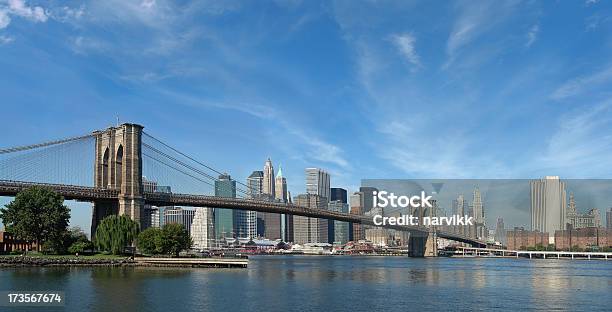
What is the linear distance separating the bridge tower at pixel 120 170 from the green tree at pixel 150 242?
6.92m

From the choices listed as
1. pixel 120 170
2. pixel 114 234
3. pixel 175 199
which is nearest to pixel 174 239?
pixel 114 234

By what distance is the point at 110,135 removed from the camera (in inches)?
3605

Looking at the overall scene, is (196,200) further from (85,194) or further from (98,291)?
(98,291)

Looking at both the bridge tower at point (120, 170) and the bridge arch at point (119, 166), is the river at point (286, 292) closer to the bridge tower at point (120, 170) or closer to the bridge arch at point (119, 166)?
the bridge tower at point (120, 170)

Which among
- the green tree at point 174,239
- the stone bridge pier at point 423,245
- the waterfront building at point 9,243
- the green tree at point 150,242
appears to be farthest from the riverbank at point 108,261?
the stone bridge pier at point 423,245

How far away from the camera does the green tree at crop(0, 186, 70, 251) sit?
7469 centimetres

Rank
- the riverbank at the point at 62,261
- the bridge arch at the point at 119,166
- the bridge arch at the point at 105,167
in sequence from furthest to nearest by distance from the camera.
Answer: the bridge arch at the point at 105,167 < the bridge arch at the point at 119,166 < the riverbank at the point at 62,261

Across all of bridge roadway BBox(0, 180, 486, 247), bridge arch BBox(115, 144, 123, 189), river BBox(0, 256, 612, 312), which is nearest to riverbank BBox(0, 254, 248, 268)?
river BBox(0, 256, 612, 312)

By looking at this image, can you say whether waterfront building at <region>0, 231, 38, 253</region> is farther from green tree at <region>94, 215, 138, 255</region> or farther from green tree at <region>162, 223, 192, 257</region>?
green tree at <region>162, 223, 192, 257</region>

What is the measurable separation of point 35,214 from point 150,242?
46.1 feet

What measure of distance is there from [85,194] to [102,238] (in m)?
7.61

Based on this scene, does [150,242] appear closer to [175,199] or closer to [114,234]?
[114,234]

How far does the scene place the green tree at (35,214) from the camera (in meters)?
74.7

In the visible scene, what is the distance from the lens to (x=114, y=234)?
262 ft
